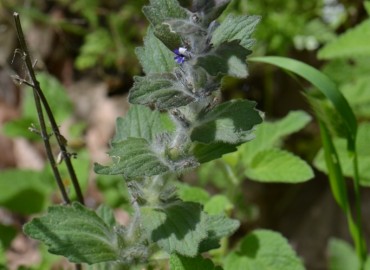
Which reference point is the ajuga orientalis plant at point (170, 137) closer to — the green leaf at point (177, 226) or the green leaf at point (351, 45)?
the green leaf at point (177, 226)

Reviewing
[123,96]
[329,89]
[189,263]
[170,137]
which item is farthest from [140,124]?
[123,96]

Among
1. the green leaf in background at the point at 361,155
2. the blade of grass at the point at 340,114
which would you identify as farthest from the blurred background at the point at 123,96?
the blade of grass at the point at 340,114

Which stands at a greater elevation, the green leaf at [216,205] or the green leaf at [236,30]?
the green leaf at [236,30]

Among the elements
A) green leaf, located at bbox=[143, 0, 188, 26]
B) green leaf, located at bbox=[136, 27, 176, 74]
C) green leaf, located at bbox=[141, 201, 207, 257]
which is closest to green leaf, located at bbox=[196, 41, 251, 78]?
green leaf, located at bbox=[143, 0, 188, 26]

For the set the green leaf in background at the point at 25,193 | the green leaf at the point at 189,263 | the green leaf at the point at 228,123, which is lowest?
the green leaf at the point at 189,263

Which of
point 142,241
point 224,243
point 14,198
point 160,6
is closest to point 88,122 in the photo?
point 14,198

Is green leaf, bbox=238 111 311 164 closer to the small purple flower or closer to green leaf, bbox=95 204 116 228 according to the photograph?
green leaf, bbox=95 204 116 228
